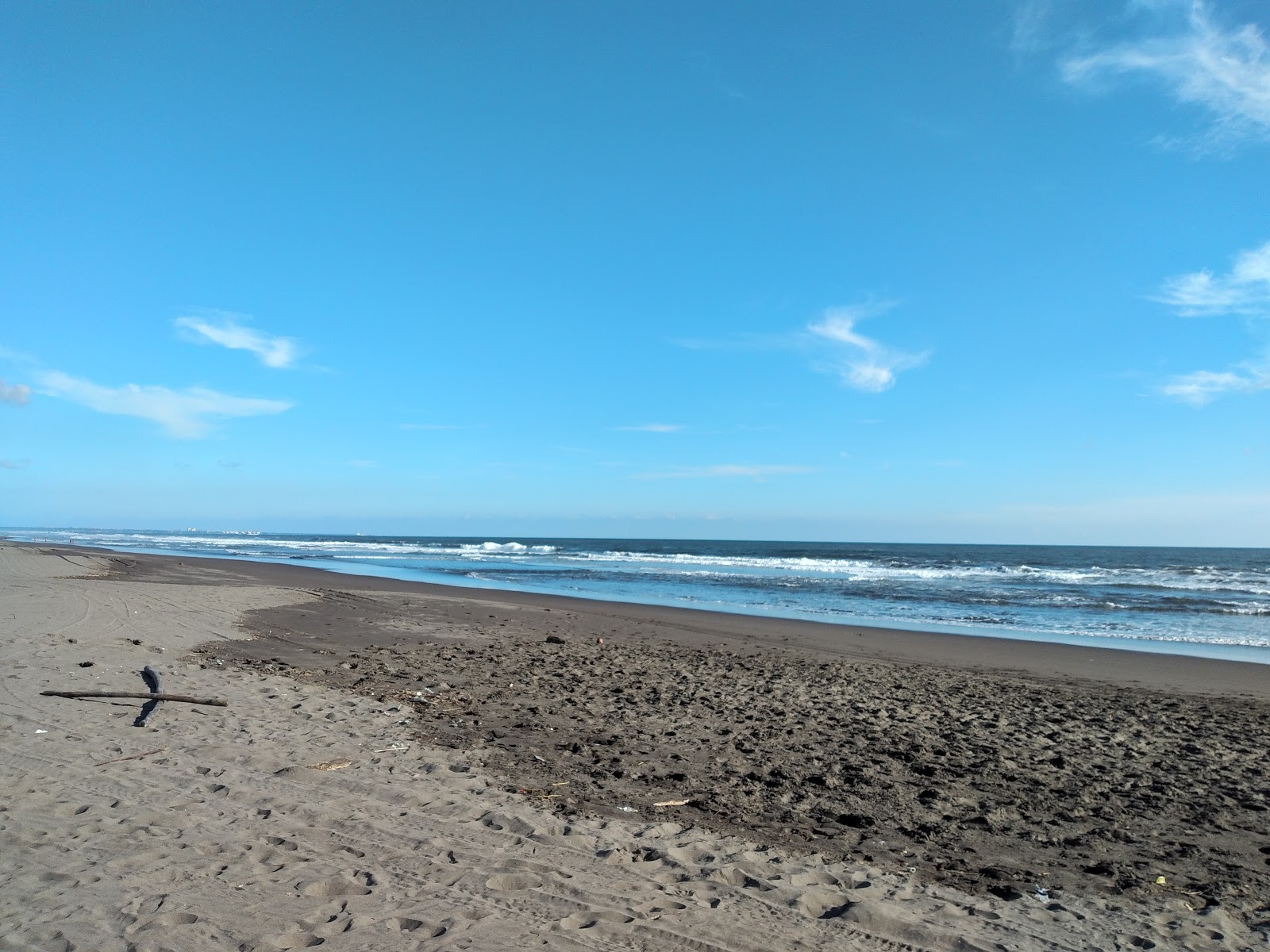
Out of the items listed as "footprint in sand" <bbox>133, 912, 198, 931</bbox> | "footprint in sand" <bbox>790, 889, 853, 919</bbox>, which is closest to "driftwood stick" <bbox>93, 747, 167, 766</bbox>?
"footprint in sand" <bbox>133, 912, 198, 931</bbox>

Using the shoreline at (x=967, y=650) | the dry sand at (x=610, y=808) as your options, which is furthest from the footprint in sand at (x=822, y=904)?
the shoreline at (x=967, y=650)

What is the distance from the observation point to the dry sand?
11.7 feet

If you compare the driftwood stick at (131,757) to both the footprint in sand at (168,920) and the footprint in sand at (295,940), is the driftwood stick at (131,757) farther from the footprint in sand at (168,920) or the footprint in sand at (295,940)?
the footprint in sand at (295,940)

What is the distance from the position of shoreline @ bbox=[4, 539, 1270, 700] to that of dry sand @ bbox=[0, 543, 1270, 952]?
0.70 meters

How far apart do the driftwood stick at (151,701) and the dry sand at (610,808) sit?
0.11 metres

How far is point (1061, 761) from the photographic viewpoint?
6570 mm

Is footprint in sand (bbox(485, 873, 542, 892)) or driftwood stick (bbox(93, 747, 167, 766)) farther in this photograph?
driftwood stick (bbox(93, 747, 167, 766))

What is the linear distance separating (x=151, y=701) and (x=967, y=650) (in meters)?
12.9

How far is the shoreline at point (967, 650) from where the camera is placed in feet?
38.3

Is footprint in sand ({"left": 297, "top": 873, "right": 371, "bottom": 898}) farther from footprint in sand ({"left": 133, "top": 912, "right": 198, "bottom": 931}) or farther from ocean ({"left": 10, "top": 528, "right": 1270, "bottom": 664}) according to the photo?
ocean ({"left": 10, "top": 528, "right": 1270, "bottom": 664})

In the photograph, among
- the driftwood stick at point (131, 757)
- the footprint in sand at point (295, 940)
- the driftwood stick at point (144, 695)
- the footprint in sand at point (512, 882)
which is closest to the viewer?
the footprint in sand at point (295, 940)

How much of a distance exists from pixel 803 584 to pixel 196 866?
2965 centimetres

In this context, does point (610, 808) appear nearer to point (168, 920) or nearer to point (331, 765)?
point (331, 765)

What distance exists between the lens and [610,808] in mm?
5129
